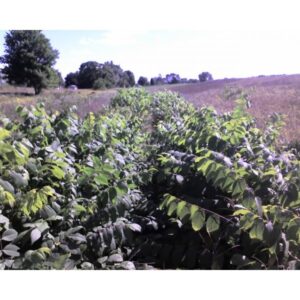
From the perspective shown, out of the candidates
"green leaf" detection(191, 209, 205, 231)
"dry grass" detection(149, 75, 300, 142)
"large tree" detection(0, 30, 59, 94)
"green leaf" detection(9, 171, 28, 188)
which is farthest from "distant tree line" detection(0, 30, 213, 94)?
"green leaf" detection(191, 209, 205, 231)

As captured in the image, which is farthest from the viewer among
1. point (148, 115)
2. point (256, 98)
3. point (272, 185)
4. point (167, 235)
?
point (148, 115)

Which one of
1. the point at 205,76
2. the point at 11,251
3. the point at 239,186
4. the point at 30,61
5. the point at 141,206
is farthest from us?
the point at 30,61

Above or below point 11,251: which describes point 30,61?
above

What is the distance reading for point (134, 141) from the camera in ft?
13.5

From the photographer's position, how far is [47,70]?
4.42 metres

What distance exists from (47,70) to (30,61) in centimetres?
121

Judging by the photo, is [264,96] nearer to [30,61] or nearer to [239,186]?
[30,61]

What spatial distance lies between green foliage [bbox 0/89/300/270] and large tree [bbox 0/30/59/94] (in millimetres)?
846

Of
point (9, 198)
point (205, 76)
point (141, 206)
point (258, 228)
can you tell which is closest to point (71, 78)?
point (205, 76)

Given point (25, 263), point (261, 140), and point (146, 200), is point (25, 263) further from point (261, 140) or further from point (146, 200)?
point (261, 140)

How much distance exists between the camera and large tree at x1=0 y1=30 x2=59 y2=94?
3661 millimetres

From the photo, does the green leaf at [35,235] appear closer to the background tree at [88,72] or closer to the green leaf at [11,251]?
the green leaf at [11,251]
